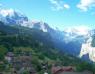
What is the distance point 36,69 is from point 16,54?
120ft

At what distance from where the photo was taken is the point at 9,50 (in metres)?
151

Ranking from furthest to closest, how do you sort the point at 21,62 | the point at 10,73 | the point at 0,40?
the point at 0,40, the point at 21,62, the point at 10,73

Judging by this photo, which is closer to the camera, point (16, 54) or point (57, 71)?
point (57, 71)

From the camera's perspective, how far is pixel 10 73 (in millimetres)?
84438

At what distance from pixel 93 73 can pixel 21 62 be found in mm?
64826

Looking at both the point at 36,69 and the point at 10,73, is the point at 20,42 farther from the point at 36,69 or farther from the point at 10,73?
the point at 10,73

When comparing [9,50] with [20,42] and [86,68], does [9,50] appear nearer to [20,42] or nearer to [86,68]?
[20,42]

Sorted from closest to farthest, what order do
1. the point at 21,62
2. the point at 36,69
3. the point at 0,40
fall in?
1. the point at 36,69
2. the point at 21,62
3. the point at 0,40

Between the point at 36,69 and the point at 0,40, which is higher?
the point at 0,40

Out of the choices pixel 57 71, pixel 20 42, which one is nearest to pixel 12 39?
pixel 20 42

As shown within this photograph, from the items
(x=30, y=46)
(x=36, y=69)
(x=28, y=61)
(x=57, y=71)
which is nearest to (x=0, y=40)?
(x=30, y=46)

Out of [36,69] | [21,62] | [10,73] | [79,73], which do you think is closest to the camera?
[79,73]

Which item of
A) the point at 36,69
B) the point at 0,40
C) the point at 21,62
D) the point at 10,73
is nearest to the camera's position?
the point at 10,73

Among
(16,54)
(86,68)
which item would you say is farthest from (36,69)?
(86,68)
